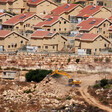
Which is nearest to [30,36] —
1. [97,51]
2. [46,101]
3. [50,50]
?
[50,50]

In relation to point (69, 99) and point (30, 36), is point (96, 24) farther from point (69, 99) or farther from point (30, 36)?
point (69, 99)

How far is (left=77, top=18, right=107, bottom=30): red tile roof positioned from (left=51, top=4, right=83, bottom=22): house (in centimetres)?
744

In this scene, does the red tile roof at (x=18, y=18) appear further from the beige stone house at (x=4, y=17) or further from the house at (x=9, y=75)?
the house at (x=9, y=75)

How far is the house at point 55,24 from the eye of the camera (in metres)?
100

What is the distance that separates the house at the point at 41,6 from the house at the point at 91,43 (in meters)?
18.8

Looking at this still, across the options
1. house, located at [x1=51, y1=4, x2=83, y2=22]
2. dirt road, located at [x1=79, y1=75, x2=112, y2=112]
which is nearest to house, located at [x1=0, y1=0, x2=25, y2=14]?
house, located at [x1=51, y1=4, x2=83, y2=22]

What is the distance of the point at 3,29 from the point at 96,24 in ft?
45.1

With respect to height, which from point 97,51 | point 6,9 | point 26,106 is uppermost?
point 6,9

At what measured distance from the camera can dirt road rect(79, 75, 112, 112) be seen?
76094 mm

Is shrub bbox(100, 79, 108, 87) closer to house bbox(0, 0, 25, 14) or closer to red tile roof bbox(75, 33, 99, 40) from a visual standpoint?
red tile roof bbox(75, 33, 99, 40)

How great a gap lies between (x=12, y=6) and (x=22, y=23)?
11724mm

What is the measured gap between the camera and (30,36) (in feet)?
311

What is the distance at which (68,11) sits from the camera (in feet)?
352

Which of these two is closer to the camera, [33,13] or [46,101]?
[46,101]
